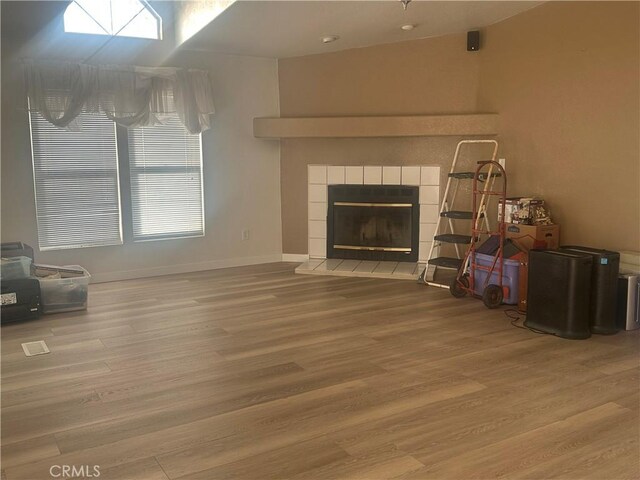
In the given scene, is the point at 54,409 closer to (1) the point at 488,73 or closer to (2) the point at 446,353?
(2) the point at 446,353

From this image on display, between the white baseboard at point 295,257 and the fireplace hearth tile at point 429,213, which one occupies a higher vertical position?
the fireplace hearth tile at point 429,213

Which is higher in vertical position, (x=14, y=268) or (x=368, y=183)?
(x=368, y=183)

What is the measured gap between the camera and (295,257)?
249 inches

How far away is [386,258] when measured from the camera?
19.9 feet

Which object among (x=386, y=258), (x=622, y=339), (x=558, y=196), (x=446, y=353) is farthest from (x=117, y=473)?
(x=386, y=258)

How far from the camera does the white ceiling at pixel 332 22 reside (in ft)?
14.1

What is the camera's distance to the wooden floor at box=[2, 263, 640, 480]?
225 centimetres

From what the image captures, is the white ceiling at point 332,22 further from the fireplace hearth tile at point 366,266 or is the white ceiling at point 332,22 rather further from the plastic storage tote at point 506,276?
the fireplace hearth tile at point 366,266

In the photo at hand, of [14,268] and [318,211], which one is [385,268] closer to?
[318,211]

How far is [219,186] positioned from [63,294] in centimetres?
207

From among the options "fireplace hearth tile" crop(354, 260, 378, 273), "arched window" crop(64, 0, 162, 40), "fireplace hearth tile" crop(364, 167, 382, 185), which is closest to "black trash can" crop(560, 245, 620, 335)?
"fireplace hearth tile" crop(354, 260, 378, 273)

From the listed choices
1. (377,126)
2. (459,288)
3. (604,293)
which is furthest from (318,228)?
(604,293)

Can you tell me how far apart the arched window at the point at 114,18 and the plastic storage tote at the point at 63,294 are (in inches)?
89.6

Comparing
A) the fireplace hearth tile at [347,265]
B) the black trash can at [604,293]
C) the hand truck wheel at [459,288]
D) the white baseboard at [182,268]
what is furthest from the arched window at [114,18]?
the black trash can at [604,293]
